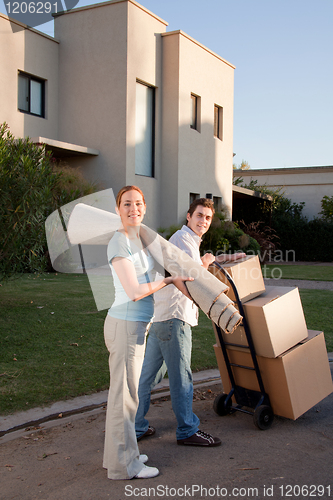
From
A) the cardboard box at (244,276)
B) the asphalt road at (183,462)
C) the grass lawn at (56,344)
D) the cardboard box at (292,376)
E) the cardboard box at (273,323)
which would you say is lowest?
the asphalt road at (183,462)

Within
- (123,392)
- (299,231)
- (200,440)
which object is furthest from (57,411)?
(299,231)

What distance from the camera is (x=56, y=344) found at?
20.4ft

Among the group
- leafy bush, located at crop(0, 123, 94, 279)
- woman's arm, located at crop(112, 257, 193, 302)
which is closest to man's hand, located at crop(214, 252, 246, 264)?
woman's arm, located at crop(112, 257, 193, 302)

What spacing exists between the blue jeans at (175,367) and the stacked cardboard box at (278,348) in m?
0.67

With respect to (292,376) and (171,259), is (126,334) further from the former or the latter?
(292,376)

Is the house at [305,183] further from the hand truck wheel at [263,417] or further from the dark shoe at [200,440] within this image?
the dark shoe at [200,440]

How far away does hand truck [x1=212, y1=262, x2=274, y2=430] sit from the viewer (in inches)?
150

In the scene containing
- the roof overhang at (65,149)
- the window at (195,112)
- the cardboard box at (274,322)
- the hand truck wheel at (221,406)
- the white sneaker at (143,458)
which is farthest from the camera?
the window at (195,112)

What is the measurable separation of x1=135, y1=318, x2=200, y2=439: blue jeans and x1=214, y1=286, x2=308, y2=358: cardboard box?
25.6 inches

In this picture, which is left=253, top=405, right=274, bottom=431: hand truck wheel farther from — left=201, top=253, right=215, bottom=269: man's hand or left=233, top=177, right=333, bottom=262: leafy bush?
left=233, top=177, right=333, bottom=262: leafy bush

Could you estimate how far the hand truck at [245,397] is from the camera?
3.80 m

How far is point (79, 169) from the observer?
16422 mm

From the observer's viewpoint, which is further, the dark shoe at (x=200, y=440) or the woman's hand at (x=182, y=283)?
the dark shoe at (x=200, y=440)

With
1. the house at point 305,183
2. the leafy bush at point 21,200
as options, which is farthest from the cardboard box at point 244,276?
the house at point 305,183
